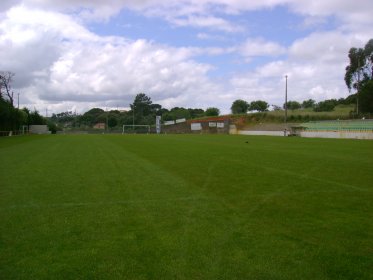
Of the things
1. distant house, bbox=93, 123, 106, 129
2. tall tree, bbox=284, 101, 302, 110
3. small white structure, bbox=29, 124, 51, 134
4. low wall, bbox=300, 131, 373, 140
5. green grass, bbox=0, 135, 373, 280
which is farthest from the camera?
distant house, bbox=93, 123, 106, 129

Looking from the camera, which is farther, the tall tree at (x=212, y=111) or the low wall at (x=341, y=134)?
the tall tree at (x=212, y=111)

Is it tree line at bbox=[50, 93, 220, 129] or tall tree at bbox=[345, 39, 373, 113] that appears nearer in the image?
tall tree at bbox=[345, 39, 373, 113]

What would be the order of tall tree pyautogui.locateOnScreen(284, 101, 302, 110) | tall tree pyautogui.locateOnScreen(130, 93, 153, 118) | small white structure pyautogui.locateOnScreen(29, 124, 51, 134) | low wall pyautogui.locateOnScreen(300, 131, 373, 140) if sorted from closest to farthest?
low wall pyautogui.locateOnScreen(300, 131, 373, 140) < small white structure pyautogui.locateOnScreen(29, 124, 51, 134) < tall tree pyautogui.locateOnScreen(284, 101, 302, 110) < tall tree pyautogui.locateOnScreen(130, 93, 153, 118)

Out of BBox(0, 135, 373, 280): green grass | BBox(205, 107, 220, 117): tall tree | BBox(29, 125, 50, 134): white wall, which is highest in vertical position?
BBox(205, 107, 220, 117): tall tree

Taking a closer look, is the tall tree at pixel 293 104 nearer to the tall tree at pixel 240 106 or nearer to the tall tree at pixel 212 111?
the tall tree at pixel 240 106

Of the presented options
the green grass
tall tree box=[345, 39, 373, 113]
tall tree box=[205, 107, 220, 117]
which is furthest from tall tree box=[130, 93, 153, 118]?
the green grass

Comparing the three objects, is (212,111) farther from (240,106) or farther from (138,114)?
(138,114)

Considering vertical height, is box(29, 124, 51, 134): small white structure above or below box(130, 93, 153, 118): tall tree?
below

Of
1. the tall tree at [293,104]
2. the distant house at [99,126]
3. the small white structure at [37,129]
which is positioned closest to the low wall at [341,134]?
the small white structure at [37,129]

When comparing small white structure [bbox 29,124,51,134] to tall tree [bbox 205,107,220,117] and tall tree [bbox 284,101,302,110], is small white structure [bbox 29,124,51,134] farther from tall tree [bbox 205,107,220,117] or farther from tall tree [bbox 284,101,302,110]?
tall tree [bbox 284,101,302,110]

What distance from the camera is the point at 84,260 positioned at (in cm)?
535

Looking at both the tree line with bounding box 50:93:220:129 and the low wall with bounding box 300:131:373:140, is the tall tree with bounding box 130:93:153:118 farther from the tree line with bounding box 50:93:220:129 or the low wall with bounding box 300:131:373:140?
the low wall with bounding box 300:131:373:140

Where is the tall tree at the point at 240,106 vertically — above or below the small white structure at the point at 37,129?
above

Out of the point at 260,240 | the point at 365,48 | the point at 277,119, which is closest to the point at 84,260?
the point at 260,240
